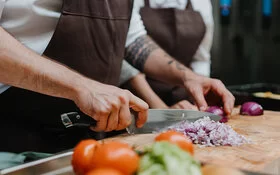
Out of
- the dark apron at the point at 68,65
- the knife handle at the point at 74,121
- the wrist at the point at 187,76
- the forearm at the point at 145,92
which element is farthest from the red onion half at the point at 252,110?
the knife handle at the point at 74,121

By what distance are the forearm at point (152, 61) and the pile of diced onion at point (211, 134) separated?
23.2 inches

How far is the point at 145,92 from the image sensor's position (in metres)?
1.94

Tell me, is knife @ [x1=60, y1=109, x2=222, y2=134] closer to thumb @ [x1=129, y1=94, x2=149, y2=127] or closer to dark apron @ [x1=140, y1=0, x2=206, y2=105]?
thumb @ [x1=129, y1=94, x2=149, y2=127]

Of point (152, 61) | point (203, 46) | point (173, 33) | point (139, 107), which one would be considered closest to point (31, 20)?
point (139, 107)

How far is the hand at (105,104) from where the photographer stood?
1078mm

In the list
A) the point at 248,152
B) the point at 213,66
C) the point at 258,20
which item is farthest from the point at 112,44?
the point at 258,20

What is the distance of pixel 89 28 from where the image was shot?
139 cm

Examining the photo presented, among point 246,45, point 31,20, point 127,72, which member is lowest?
point 246,45

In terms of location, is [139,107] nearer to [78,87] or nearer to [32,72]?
[78,87]

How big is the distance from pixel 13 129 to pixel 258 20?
224 centimetres

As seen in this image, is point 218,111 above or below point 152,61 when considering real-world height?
below

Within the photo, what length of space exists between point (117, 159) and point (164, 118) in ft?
2.21

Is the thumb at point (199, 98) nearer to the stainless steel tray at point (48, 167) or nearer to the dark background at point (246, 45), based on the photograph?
the stainless steel tray at point (48, 167)

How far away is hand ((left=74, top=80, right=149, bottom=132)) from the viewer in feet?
3.54
